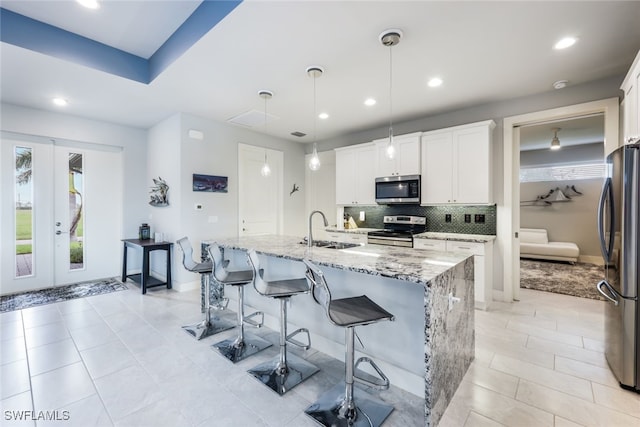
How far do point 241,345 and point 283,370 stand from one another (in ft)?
1.96

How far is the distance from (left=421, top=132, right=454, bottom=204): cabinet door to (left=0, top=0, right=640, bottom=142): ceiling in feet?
1.58

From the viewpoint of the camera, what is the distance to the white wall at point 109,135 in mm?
4039

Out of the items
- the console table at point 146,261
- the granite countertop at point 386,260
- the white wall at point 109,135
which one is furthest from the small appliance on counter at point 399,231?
the white wall at point 109,135

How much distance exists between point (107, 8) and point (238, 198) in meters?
3.01

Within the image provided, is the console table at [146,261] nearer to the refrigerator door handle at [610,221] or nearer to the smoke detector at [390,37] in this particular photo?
the smoke detector at [390,37]

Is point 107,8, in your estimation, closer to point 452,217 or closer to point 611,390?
point 452,217

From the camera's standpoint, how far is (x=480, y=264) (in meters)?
3.50

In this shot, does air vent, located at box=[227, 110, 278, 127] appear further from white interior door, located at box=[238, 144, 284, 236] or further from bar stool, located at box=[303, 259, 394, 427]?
bar stool, located at box=[303, 259, 394, 427]

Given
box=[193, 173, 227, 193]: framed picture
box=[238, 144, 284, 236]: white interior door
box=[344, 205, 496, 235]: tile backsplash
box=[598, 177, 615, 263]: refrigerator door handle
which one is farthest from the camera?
box=[238, 144, 284, 236]: white interior door

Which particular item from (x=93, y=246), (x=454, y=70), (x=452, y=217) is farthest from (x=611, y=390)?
(x=93, y=246)

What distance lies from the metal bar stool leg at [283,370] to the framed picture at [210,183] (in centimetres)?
302

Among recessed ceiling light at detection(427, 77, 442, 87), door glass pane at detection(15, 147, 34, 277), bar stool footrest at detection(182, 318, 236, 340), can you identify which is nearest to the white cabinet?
recessed ceiling light at detection(427, 77, 442, 87)

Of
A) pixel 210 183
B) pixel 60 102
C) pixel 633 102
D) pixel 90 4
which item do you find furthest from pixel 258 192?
pixel 633 102

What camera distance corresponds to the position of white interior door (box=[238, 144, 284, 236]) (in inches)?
201
